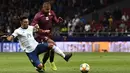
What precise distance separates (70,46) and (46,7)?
59.3 feet

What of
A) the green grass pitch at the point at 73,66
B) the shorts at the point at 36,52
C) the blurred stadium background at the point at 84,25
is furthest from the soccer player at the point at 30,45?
the blurred stadium background at the point at 84,25

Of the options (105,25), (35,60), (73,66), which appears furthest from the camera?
(105,25)

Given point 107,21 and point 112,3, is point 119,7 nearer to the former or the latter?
point 112,3

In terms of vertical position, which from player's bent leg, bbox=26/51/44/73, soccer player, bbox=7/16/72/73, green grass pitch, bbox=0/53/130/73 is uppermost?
soccer player, bbox=7/16/72/73

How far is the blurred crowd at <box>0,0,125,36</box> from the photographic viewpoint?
34938 mm

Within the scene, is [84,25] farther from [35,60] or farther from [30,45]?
[35,60]

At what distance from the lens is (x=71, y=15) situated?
39062mm

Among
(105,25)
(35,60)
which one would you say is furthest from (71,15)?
(35,60)

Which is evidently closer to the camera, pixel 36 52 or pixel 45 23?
pixel 36 52

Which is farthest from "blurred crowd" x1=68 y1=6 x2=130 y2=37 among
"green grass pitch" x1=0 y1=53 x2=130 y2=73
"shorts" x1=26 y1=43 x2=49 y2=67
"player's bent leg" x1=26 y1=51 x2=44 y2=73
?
"player's bent leg" x1=26 y1=51 x2=44 y2=73

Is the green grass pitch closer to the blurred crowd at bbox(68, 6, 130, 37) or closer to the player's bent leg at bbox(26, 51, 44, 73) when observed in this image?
the player's bent leg at bbox(26, 51, 44, 73)

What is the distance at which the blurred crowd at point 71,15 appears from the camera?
3494 cm

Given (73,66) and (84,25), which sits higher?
(84,25)

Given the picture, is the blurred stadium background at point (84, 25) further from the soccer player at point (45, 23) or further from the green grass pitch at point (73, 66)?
the soccer player at point (45, 23)
